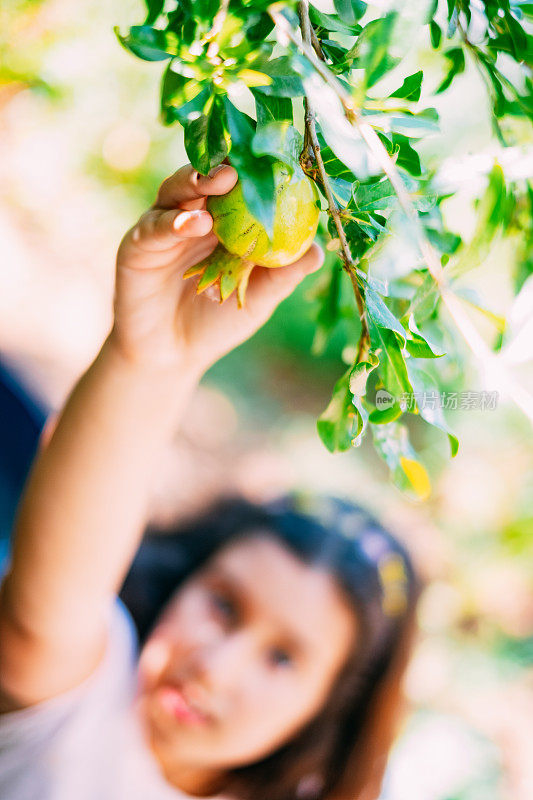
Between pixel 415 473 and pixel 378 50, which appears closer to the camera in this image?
pixel 378 50

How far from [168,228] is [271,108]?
16 centimetres

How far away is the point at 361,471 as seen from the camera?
2.55 m

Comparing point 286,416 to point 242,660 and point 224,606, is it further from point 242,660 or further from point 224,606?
point 242,660

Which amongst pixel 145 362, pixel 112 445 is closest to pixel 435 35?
pixel 145 362

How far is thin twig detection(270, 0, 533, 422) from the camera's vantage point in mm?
318

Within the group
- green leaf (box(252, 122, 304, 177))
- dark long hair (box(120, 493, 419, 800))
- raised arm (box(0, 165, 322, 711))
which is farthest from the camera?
dark long hair (box(120, 493, 419, 800))

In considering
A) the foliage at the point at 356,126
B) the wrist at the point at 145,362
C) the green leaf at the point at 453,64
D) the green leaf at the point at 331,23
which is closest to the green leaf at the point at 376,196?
the foliage at the point at 356,126

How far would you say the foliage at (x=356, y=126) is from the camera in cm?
33

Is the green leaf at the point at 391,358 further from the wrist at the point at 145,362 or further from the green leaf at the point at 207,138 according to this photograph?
the wrist at the point at 145,362

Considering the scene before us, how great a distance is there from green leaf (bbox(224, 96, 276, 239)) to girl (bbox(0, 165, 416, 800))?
61 millimetres

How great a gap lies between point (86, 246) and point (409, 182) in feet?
8.27

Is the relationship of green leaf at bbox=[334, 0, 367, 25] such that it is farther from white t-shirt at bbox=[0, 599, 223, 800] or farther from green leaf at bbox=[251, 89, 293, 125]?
white t-shirt at bbox=[0, 599, 223, 800]

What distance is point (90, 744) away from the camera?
1140mm

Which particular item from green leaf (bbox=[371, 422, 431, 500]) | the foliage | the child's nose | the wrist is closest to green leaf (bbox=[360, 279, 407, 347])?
the foliage
